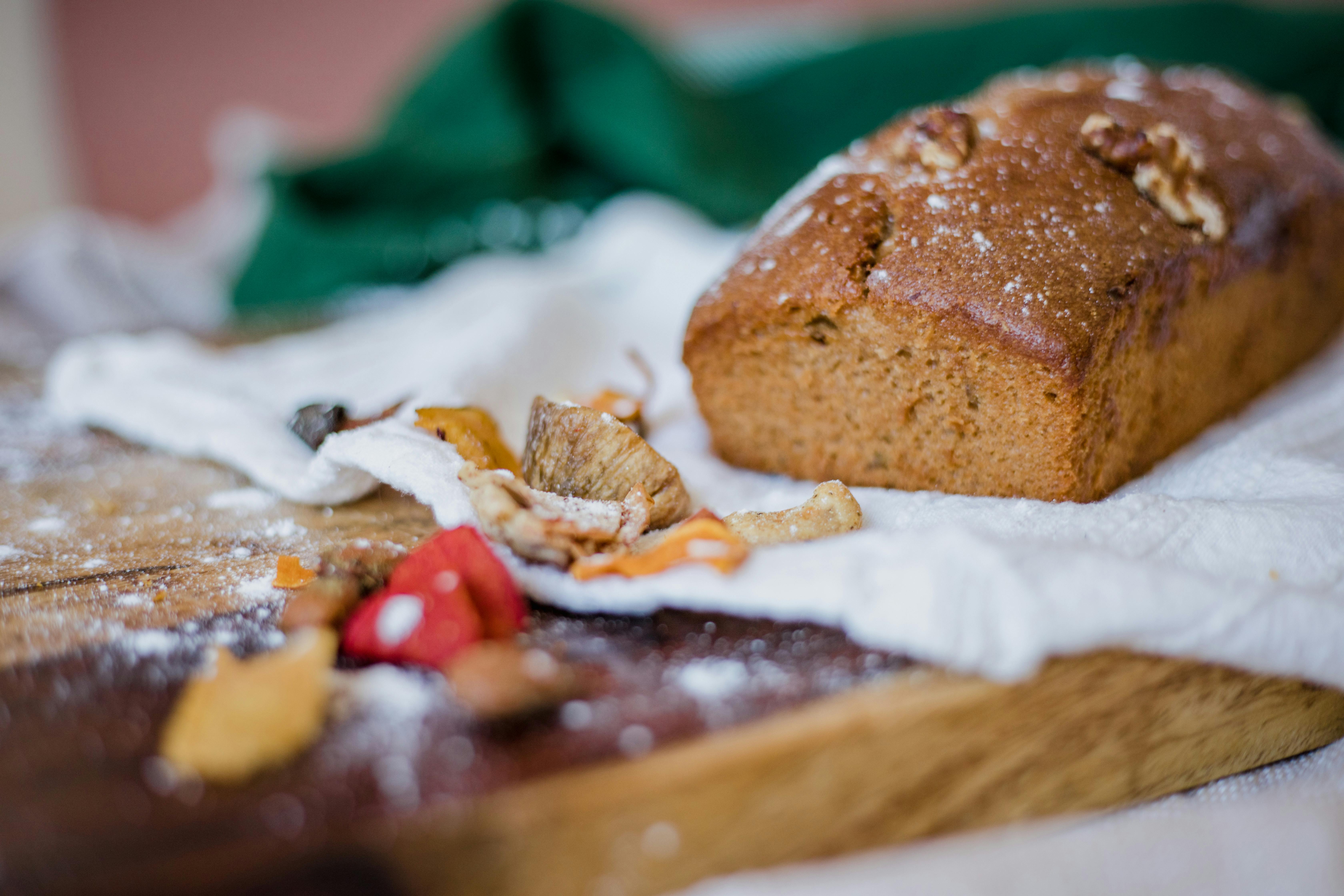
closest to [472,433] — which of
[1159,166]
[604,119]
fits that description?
[1159,166]

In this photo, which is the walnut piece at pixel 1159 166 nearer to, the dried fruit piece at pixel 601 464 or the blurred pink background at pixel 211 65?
the dried fruit piece at pixel 601 464

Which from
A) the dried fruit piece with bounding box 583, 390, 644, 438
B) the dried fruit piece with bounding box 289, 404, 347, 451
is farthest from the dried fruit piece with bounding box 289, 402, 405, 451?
the dried fruit piece with bounding box 583, 390, 644, 438

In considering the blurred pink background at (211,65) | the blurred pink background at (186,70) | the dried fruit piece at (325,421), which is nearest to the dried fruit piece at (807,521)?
the dried fruit piece at (325,421)

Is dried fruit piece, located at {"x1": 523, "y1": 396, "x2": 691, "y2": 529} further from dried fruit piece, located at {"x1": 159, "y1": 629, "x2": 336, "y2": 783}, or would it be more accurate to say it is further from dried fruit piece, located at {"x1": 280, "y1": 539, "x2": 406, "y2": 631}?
dried fruit piece, located at {"x1": 159, "y1": 629, "x2": 336, "y2": 783}

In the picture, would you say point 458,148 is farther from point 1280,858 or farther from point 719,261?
point 1280,858

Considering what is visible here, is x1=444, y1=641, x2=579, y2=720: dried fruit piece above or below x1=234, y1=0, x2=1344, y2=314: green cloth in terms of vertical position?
below

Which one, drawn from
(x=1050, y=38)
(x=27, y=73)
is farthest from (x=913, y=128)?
(x=27, y=73)
